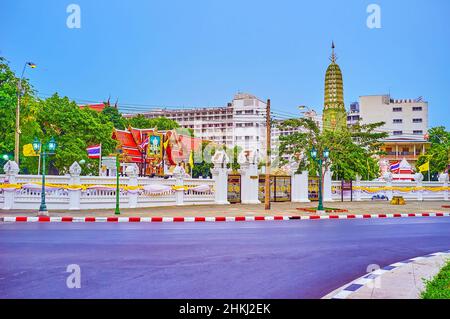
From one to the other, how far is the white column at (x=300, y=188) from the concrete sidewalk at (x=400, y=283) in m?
→ 24.2

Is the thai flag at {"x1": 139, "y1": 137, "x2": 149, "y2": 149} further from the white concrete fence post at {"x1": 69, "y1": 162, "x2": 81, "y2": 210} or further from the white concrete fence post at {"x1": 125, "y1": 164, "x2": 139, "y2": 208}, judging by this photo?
the white concrete fence post at {"x1": 69, "y1": 162, "x2": 81, "y2": 210}

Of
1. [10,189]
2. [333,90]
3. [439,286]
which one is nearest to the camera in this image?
[439,286]

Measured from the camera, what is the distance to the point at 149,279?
690 cm

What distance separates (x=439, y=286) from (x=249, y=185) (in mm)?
24133

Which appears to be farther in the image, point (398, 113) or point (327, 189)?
point (398, 113)

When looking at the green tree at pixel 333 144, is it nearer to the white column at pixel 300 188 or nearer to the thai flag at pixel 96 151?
the white column at pixel 300 188

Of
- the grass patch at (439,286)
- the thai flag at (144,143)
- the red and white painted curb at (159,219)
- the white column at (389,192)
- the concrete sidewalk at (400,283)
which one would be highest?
the thai flag at (144,143)

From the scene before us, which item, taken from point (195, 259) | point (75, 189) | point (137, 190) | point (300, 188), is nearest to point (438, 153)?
point (300, 188)

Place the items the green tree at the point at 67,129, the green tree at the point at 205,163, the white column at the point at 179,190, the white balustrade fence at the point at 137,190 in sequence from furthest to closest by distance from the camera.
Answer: the green tree at the point at 205,163 → the green tree at the point at 67,129 → the white column at the point at 179,190 → the white balustrade fence at the point at 137,190

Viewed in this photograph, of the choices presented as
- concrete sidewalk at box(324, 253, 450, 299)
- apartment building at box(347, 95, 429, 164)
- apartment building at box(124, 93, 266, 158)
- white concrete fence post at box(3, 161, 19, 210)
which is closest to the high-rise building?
apartment building at box(347, 95, 429, 164)

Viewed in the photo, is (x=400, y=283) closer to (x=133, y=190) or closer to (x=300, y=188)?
(x=133, y=190)

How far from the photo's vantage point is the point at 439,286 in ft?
20.3

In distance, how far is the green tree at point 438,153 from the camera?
2147 inches

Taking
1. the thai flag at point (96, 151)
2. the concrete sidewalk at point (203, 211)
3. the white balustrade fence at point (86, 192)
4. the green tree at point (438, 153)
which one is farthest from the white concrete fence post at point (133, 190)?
the green tree at point (438, 153)
